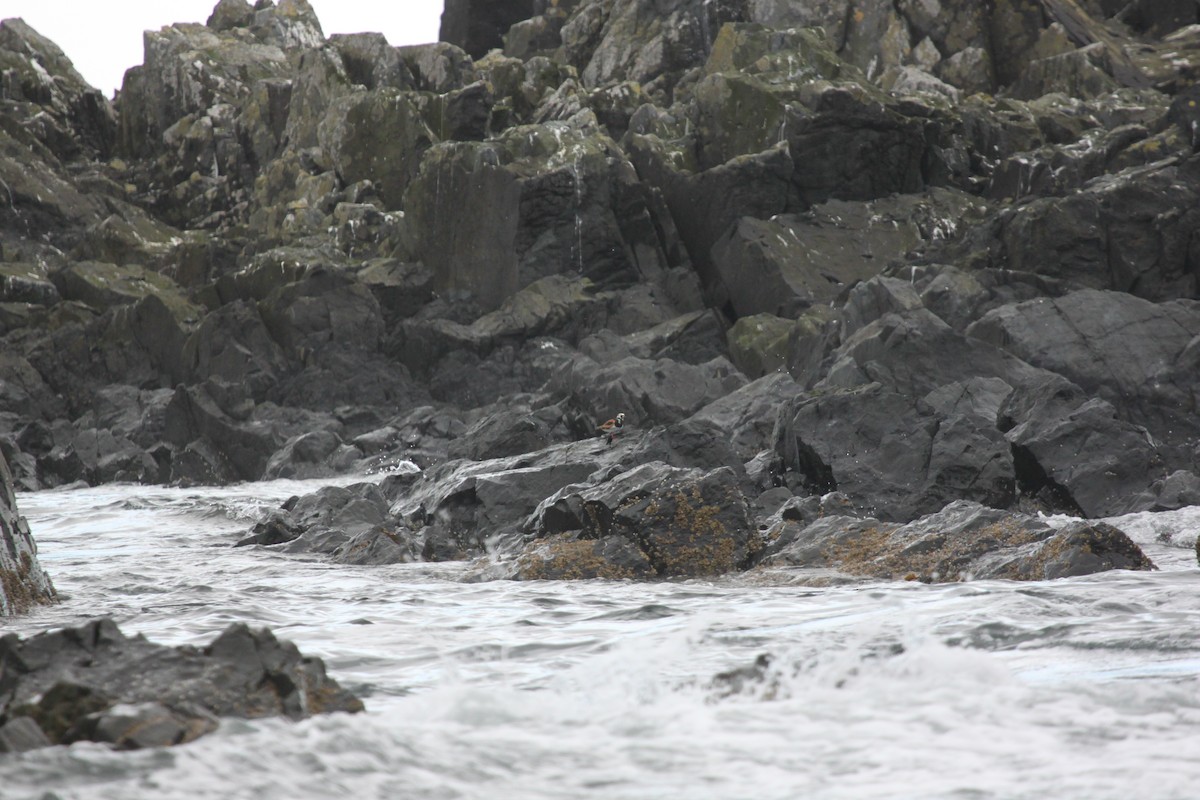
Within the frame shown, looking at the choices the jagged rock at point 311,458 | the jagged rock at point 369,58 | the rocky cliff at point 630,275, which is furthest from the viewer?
the jagged rock at point 369,58

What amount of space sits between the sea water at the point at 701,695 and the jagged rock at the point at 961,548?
416 millimetres

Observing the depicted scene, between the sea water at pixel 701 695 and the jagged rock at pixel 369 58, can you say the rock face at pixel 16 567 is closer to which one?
the sea water at pixel 701 695

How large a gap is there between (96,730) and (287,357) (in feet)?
116

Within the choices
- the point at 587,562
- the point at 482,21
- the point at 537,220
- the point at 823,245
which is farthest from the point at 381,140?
the point at 587,562

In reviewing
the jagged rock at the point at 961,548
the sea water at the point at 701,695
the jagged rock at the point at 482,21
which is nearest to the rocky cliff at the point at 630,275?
the jagged rock at the point at 961,548

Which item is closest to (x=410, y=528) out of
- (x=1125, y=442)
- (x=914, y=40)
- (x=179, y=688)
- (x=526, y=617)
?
(x=526, y=617)

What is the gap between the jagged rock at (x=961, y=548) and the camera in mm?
9008

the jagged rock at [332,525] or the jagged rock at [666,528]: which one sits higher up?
the jagged rock at [666,528]

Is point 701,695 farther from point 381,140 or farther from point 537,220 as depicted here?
point 381,140

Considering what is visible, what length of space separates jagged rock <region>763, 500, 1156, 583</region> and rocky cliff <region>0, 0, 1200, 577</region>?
26 cm

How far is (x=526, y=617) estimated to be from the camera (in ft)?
27.3

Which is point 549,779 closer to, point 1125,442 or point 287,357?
point 1125,442

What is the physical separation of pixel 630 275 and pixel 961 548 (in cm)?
2941

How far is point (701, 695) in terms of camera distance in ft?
17.1
